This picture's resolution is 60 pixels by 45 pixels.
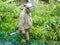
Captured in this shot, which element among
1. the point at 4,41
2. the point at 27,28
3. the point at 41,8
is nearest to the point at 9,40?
the point at 4,41

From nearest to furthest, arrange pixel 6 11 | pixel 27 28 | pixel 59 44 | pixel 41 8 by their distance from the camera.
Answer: pixel 27 28
pixel 59 44
pixel 6 11
pixel 41 8

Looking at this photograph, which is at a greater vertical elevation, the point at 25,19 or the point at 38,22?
the point at 25,19

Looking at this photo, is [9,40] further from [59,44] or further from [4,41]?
[59,44]

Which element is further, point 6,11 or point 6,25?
point 6,11

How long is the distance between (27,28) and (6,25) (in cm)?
112

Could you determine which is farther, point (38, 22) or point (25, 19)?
point (38, 22)

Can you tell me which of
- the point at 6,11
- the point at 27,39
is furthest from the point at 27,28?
the point at 6,11

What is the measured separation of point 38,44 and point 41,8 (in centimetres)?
212

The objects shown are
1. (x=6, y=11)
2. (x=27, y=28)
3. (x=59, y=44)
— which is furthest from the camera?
(x=6, y=11)

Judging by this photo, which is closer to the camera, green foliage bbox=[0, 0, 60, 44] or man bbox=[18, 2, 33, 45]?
man bbox=[18, 2, 33, 45]

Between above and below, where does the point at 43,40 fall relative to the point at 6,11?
below

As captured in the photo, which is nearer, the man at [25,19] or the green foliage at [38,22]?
the man at [25,19]

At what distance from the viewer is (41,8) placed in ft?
31.3

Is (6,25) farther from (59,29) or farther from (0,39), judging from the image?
(59,29)
